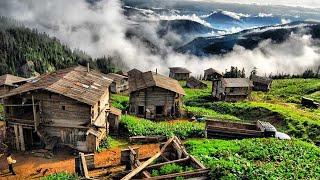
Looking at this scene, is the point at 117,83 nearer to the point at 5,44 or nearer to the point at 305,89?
the point at 305,89

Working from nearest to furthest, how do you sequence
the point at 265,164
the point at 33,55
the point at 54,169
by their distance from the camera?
1. the point at 265,164
2. the point at 54,169
3. the point at 33,55

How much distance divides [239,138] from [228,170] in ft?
41.1

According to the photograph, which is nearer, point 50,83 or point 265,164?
point 265,164

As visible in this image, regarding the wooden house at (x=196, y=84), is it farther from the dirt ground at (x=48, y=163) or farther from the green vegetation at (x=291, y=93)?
the dirt ground at (x=48, y=163)

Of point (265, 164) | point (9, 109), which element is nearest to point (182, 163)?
point (265, 164)

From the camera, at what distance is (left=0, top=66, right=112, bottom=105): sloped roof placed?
29.2 metres

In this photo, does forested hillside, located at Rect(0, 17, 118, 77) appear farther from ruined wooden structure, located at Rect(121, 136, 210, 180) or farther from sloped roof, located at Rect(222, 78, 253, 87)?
ruined wooden structure, located at Rect(121, 136, 210, 180)

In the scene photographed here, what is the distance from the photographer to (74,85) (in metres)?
31.4

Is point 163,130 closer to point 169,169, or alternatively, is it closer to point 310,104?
point 169,169

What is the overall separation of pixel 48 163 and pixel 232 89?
49.0 m

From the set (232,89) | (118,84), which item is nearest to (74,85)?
(232,89)

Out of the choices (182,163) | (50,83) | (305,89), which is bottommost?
(305,89)

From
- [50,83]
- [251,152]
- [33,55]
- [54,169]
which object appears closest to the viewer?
[251,152]

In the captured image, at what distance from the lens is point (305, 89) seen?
87.2 metres
